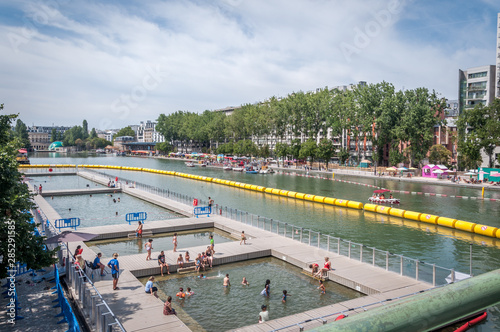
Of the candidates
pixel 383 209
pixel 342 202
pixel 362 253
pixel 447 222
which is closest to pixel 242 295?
pixel 362 253

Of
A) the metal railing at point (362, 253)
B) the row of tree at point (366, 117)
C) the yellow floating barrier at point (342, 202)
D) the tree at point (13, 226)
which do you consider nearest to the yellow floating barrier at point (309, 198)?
the yellow floating barrier at point (342, 202)

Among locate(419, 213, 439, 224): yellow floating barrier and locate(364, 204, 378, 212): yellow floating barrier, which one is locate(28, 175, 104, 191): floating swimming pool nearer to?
locate(364, 204, 378, 212): yellow floating barrier

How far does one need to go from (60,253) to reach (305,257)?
51.4ft

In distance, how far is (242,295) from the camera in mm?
22391

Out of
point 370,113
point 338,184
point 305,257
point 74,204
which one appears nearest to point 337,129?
point 370,113

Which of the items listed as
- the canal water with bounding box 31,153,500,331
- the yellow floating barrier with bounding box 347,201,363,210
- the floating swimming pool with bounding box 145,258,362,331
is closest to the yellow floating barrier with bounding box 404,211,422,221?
the canal water with bounding box 31,153,500,331

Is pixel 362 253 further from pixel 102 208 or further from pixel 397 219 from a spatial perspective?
pixel 102 208

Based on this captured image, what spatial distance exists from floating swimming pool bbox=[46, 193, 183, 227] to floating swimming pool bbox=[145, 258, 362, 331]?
19530 millimetres

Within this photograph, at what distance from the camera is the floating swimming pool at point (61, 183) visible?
241 feet

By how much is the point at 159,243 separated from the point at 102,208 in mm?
20808

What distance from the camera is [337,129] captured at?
12094 cm

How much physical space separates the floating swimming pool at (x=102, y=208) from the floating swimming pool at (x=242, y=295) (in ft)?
64.1

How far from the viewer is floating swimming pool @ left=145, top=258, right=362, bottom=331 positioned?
19.7 meters

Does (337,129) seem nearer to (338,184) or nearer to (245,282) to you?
(338,184)
